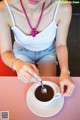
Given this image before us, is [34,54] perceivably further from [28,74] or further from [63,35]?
[28,74]

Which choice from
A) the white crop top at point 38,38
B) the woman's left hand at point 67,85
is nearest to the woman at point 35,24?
the white crop top at point 38,38

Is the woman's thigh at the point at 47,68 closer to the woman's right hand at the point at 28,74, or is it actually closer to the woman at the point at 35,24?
the woman at the point at 35,24

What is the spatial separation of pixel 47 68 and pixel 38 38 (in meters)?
0.16

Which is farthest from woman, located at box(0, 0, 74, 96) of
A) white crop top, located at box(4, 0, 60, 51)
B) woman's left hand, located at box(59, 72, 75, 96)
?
woman's left hand, located at box(59, 72, 75, 96)

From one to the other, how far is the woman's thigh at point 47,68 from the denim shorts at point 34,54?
2 cm

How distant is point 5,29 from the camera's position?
97 centimetres

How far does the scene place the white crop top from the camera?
979 mm

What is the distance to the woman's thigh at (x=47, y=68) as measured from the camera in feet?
3.48

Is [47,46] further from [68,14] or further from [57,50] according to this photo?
[68,14]

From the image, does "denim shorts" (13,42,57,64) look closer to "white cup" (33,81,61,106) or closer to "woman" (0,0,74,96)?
"woman" (0,0,74,96)

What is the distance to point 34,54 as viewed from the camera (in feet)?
3.62

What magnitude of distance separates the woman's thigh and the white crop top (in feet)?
0.26

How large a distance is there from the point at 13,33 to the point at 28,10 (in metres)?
0.13

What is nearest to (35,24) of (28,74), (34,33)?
(34,33)
